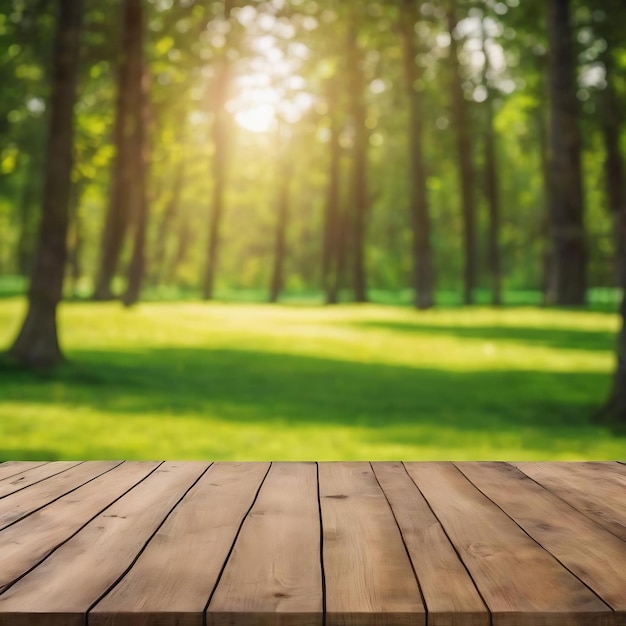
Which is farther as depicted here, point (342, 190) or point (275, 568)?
point (342, 190)

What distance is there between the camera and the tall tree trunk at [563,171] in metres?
18.9

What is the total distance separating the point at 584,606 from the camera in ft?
8.06

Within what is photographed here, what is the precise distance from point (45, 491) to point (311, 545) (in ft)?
4.28

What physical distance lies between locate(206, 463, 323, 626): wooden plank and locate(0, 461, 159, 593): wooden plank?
1.89 feet

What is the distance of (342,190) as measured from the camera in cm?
4994

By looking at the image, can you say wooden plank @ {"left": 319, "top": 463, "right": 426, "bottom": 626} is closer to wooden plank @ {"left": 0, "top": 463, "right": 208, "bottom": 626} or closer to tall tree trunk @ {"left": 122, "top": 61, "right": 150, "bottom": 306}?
wooden plank @ {"left": 0, "top": 463, "right": 208, "bottom": 626}

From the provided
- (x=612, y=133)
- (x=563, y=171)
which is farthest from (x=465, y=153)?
(x=563, y=171)

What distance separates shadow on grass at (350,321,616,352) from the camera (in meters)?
19.9

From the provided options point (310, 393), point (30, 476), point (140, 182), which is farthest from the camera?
point (140, 182)

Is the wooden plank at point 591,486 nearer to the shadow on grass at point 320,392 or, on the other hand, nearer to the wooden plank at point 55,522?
the wooden plank at point 55,522

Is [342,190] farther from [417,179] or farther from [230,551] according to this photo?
[230,551]

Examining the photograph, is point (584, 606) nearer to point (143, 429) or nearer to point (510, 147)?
point (143, 429)

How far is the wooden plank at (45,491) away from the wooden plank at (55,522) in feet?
0.14

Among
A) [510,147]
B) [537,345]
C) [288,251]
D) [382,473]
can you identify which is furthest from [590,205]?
[382,473]
